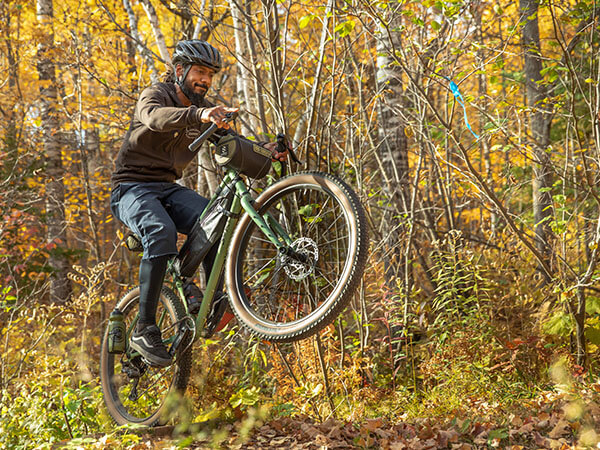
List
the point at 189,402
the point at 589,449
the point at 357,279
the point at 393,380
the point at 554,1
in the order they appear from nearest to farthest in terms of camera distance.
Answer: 1. the point at 357,279
2. the point at 589,449
3. the point at 189,402
4. the point at 554,1
5. the point at 393,380

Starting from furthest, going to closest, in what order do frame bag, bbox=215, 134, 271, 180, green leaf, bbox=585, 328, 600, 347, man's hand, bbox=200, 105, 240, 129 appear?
green leaf, bbox=585, 328, 600, 347, frame bag, bbox=215, 134, 271, 180, man's hand, bbox=200, 105, 240, 129

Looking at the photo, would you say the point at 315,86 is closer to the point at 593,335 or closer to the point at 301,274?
the point at 301,274

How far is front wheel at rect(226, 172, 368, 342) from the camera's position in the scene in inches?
120

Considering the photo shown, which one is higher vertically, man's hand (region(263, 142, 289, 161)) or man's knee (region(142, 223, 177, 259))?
man's hand (region(263, 142, 289, 161))

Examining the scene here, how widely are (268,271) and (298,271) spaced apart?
47cm

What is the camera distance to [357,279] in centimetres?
302

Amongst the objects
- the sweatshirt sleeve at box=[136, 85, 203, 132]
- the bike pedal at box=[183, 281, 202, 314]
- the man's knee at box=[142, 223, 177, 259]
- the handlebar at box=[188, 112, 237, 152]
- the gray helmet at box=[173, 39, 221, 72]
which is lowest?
the bike pedal at box=[183, 281, 202, 314]

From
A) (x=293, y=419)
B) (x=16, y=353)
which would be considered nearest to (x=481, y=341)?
(x=293, y=419)

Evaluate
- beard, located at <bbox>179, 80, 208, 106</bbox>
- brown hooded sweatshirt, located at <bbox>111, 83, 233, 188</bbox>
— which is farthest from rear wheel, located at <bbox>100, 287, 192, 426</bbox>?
beard, located at <bbox>179, 80, 208, 106</bbox>

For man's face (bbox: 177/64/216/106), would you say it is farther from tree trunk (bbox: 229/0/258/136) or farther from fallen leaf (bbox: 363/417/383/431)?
fallen leaf (bbox: 363/417/383/431)

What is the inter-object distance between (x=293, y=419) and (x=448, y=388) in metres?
1.40

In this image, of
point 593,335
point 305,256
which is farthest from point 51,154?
point 593,335

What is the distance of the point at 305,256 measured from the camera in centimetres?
320

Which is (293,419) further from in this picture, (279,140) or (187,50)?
(187,50)
